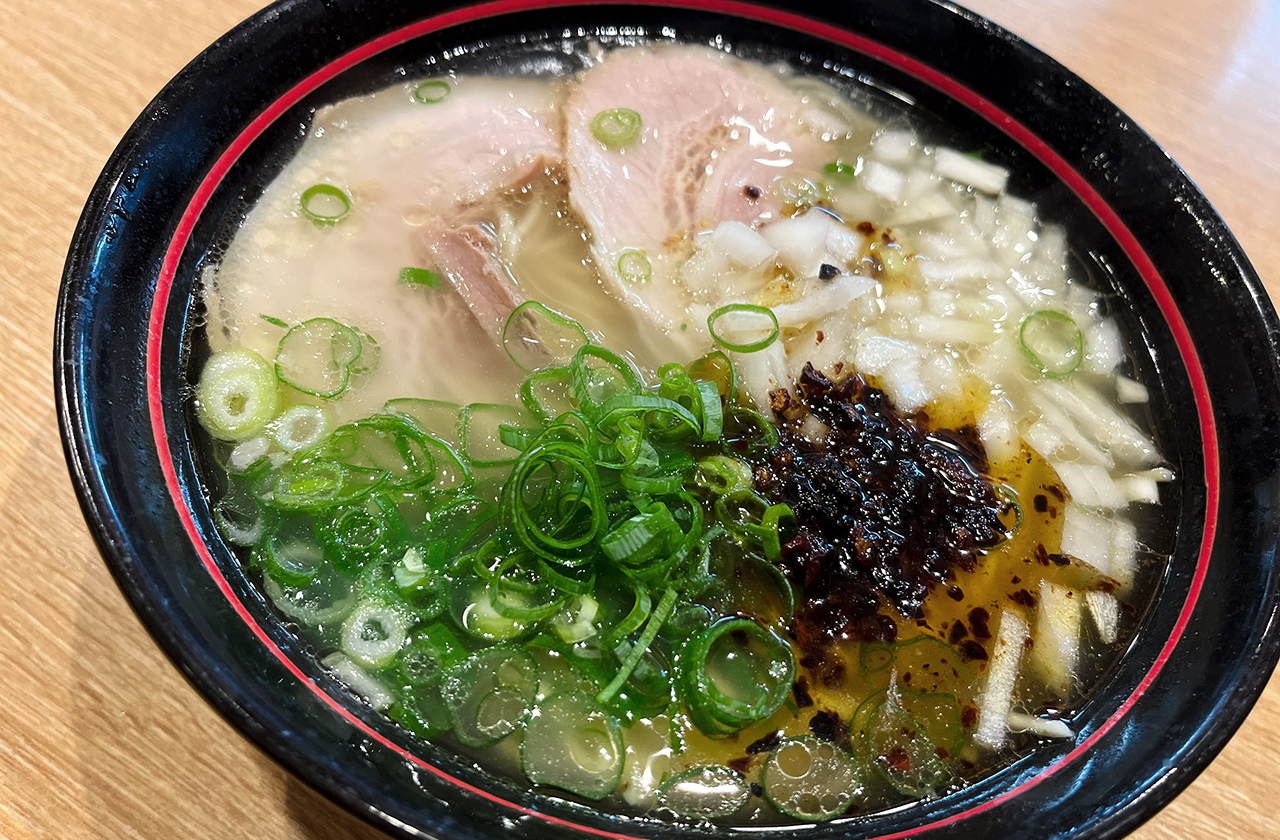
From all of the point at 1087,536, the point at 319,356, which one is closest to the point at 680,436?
the point at 319,356

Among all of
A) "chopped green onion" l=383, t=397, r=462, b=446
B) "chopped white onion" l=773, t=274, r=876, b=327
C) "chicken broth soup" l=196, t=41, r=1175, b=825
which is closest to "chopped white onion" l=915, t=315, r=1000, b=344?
"chicken broth soup" l=196, t=41, r=1175, b=825

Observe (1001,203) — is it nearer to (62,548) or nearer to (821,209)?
(821,209)

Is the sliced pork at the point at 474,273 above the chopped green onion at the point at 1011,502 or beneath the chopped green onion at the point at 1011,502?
above

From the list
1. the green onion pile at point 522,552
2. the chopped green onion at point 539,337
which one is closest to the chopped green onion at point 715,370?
the green onion pile at point 522,552

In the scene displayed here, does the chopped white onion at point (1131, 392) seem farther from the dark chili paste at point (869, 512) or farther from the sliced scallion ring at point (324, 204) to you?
the sliced scallion ring at point (324, 204)

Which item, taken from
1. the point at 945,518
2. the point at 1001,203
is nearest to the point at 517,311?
the point at 945,518

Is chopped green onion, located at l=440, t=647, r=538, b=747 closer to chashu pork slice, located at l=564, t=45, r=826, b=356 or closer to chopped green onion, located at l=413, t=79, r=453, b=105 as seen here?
chashu pork slice, located at l=564, t=45, r=826, b=356

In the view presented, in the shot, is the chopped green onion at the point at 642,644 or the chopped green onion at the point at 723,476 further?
the chopped green onion at the point at 723,476
